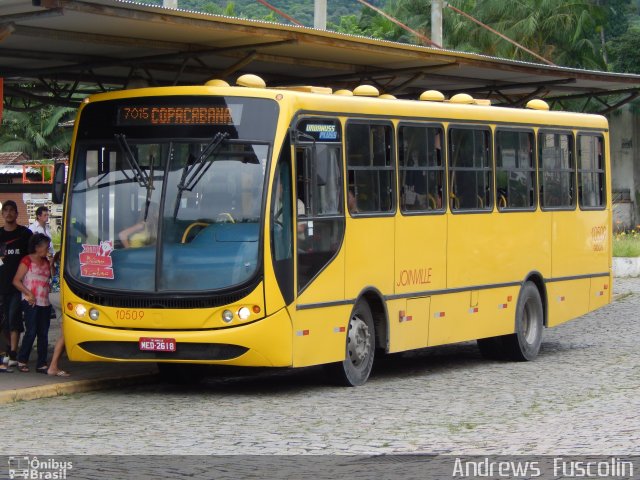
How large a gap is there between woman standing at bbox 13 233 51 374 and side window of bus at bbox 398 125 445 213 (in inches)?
158

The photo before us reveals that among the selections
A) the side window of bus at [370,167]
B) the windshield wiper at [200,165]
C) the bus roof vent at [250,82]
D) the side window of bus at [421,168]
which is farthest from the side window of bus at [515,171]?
the windshield wiper at [200,165]

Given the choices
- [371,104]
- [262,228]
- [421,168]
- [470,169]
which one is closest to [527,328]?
[470,169]

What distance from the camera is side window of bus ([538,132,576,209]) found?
64.1 ft

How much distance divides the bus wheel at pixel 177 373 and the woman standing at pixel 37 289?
129 cm

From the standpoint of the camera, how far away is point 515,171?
1883 cm

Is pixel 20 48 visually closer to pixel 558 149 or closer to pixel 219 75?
pixel 219 75

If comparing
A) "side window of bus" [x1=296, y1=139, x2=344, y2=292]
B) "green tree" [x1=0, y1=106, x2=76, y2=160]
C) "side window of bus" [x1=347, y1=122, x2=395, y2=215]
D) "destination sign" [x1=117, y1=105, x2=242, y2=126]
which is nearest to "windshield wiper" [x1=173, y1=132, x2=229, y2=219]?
"destination sign" [x1=117, y1=105, x2=242, y2=126]

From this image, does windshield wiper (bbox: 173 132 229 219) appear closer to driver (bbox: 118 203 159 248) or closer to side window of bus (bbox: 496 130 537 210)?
driver (bbox: 118 203 159 248)

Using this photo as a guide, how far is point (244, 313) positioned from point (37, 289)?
2884mm

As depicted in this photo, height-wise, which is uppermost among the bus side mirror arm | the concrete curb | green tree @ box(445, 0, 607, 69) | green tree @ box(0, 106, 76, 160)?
→ green tree @ box(445, 0, 607, 69)

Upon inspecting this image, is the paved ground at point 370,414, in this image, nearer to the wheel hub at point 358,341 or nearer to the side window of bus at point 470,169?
the wheel hub at point 358,341

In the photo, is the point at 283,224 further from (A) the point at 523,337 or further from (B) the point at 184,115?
(A) the point at 523,337

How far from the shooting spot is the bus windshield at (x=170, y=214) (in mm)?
13914

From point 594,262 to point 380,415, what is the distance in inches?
343
